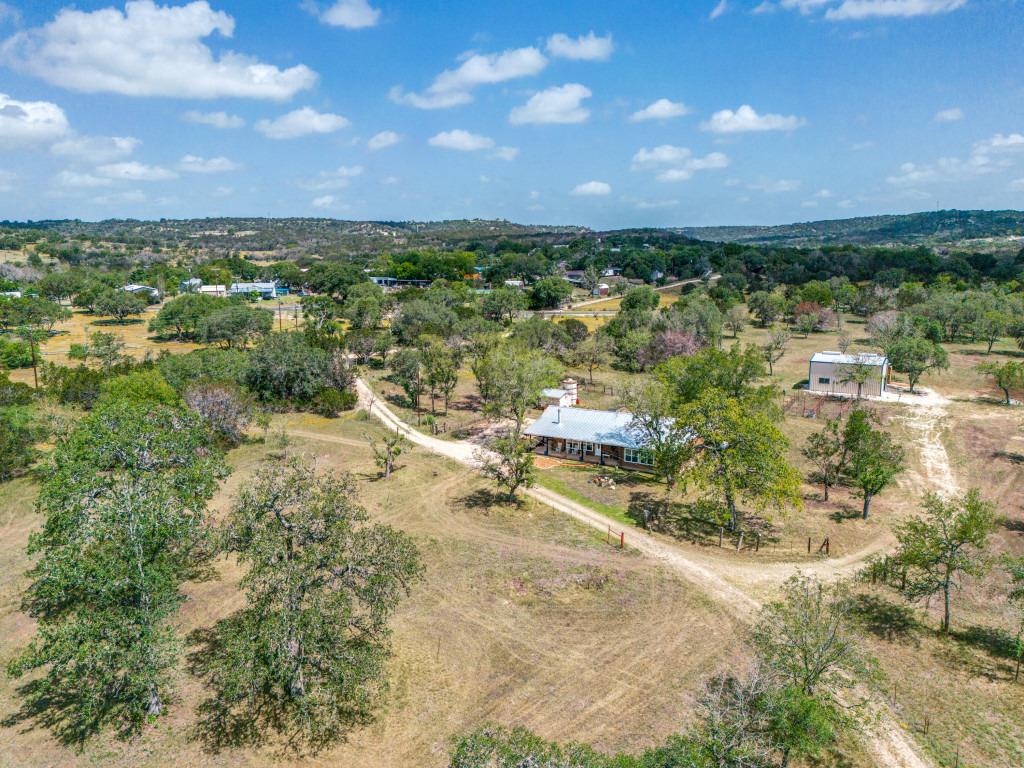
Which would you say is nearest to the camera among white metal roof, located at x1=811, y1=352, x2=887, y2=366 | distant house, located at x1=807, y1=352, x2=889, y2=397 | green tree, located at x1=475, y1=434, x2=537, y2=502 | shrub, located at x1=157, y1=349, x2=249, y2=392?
green tree, located at x1=475, y1=434, x2=537, y2=502

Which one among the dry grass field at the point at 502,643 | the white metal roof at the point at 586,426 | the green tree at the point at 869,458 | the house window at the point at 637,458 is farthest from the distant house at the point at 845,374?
the dry grass field at the point at 502,643

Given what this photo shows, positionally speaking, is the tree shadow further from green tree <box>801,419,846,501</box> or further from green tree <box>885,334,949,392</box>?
green tree <box>885,334,949,392</box>

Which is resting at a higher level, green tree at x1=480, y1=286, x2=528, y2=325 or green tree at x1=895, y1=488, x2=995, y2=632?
green tree at x1=480, y1=286, x2=528, y2=325

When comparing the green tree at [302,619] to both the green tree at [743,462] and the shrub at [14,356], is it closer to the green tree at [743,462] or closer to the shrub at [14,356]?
the green tree at [743,462]

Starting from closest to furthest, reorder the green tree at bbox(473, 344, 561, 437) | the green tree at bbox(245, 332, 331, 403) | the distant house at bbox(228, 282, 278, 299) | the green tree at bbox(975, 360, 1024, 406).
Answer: the green tree at bbox(473, 344, 561, 437) → the green tree at bbox(975, 360, 1024, 406) → the green tree at bbox(245, 332, 331, 403) → the distant house at bbox(228, 282, 278, 299)

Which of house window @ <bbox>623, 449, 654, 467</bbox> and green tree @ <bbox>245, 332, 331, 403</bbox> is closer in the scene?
house window @ <bbox>623, 449, 654, 467</bbox>

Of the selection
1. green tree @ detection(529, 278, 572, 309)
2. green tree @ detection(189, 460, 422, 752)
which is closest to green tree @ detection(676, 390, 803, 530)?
green tree @ detection(189, 460, 422, 752)

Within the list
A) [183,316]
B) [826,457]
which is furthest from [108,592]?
[183,316]
